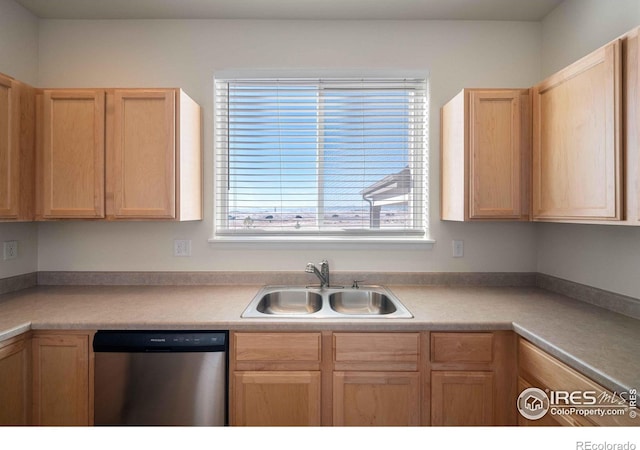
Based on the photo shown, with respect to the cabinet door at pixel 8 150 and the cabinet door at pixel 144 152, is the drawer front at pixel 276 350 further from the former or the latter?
the cabinet door at pixel 8 150

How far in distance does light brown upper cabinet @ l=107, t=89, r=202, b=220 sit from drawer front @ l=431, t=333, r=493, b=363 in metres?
1.61

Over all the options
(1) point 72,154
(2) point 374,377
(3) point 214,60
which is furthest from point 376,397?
(3) point 214,60

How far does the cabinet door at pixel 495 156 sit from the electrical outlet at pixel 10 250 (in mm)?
2831

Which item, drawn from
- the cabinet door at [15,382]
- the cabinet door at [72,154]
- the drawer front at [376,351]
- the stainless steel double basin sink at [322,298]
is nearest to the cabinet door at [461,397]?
the drawer front at [376,351]

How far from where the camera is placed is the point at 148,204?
1972 mm

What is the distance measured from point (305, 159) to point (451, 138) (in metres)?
0.97

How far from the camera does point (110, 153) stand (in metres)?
1.97

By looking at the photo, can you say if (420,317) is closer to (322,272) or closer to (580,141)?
(322,272)

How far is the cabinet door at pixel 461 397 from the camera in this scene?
5.30 ft

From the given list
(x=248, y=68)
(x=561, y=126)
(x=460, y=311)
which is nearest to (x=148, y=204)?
(x=248, y=68)

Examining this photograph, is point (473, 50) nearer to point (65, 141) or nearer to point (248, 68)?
point (248, 68)

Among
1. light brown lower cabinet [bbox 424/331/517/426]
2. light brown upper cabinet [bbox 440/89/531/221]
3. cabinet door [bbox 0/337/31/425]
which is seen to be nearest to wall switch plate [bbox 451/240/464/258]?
light brown upper cabinet [bbox 440/89/531/221]

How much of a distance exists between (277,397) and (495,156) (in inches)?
69.9
